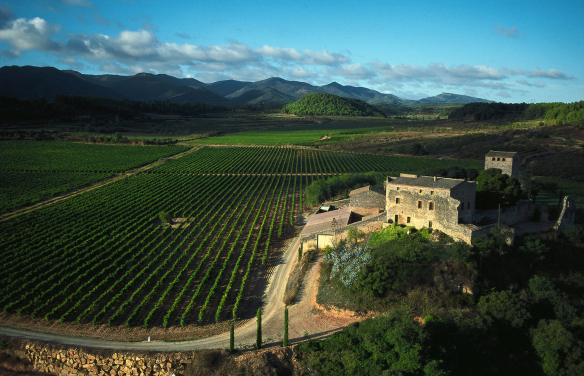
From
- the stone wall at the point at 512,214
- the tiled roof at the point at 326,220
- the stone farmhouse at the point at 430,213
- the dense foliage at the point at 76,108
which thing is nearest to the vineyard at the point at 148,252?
the tiled roof at the point at 326,220

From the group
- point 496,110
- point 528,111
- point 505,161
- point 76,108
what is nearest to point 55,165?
point 505,161

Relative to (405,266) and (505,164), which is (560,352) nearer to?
(405,266)

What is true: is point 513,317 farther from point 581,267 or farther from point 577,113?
point 577,113

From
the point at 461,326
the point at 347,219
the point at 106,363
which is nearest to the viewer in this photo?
the point at 106,363

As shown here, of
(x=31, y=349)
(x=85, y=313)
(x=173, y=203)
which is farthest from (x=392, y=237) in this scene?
(x=173, y=203)

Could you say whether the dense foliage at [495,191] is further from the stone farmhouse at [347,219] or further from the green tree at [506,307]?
the green tree at [506,307]

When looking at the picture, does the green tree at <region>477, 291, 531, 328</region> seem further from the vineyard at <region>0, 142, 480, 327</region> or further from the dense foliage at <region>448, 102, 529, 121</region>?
the dense foliage at <region>448, 102, 529, 121</region>

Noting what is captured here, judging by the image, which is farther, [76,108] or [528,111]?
[76,108]
